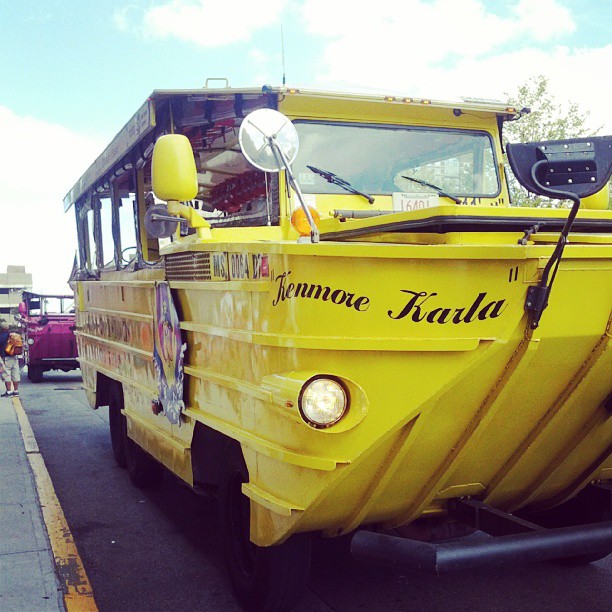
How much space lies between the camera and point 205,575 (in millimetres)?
4188

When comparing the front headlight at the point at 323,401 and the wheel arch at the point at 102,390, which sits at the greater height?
the front headlight at the point at 323,401

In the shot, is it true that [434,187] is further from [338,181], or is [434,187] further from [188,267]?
[188,267]

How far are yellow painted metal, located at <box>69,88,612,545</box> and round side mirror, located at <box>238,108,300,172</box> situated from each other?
1.15ft

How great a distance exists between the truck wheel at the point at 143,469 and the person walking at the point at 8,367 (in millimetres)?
6351

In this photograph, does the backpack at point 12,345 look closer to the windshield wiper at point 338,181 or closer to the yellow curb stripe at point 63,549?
the yellow curb stripe at point 63,549

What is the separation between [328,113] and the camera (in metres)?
4.25

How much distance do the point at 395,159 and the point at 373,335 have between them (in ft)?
6.54

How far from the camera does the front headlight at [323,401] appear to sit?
261 centimetres

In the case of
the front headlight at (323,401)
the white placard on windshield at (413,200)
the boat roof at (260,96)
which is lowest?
the front headlight at (323,401)

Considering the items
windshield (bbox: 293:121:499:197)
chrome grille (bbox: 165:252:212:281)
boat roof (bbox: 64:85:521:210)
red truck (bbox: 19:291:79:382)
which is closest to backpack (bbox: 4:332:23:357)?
red truck (bbox: 19:291:79:382)

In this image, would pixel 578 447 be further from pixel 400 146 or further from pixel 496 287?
pixel 400 146

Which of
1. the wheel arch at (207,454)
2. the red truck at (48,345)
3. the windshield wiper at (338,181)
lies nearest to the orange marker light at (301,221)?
the windshield wiper at (338,181)

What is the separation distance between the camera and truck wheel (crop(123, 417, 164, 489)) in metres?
5.88

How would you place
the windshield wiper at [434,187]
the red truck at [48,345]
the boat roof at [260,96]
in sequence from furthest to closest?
the red truck at [48,345]
the windshield wiper at [434,187]
the boat roof at [260,96]
